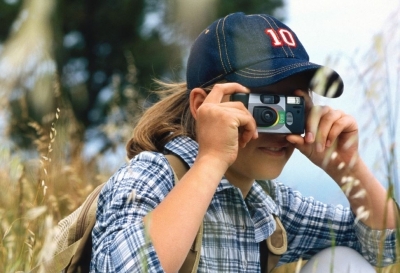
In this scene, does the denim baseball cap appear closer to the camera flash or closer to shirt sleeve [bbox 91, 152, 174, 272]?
the camera flash

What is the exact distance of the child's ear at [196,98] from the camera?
1560mm

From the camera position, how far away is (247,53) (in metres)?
1.59

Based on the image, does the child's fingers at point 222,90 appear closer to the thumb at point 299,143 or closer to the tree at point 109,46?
the thumb at point 299,143

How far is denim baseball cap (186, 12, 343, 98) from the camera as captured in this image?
60.9 inches

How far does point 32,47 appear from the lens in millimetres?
1019

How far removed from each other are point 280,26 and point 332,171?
1.21 feet

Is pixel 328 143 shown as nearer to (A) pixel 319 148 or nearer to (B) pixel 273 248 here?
Answer: (A) pixel 319 148

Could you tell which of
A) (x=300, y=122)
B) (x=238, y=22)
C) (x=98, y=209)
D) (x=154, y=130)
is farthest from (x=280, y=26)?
(x=98, y=209)

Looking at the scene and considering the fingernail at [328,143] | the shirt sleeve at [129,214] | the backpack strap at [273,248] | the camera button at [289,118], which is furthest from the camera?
the backpack strap at [273,248]

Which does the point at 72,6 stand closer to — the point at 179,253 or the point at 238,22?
the point at 238,22

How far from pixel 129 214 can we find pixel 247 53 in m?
0.50

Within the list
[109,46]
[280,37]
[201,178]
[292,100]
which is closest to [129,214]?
[201,178]

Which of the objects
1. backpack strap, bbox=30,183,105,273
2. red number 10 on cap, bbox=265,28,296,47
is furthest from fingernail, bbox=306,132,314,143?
backpack strap, bbox=30,183,105,273

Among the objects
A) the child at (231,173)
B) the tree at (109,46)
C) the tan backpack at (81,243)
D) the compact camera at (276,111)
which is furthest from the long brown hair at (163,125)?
the tree at (109,46)
